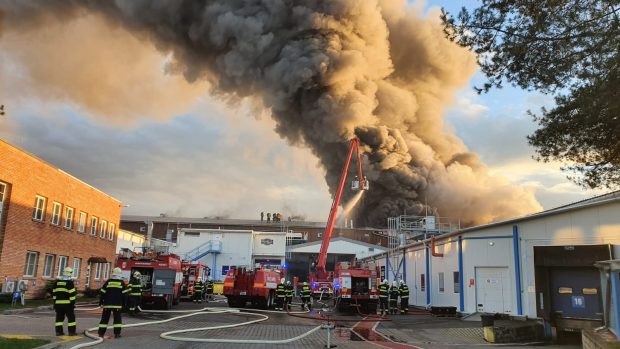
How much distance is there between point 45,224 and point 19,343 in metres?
13.9

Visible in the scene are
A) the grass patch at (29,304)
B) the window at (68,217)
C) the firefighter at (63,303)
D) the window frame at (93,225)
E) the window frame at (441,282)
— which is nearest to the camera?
the firefighter at (63,303)

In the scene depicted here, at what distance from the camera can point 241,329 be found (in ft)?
41.1

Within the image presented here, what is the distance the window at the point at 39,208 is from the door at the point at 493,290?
54.8ft

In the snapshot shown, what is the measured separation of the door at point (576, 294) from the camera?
11.8m

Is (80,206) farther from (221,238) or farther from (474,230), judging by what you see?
(221,238)

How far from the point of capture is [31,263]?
1984 centimetres

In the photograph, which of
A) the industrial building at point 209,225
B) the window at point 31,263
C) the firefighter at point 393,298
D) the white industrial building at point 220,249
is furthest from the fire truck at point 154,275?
the industrial building at point 209,225

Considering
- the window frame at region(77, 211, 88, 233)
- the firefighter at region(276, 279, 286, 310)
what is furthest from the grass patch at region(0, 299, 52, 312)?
the firefighter at region(276, 279, 286, 310)

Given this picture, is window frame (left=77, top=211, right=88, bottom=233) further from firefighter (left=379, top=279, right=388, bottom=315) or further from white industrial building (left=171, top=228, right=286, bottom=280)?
white industrial building (left=171, top=228, right=286, bottom=280)

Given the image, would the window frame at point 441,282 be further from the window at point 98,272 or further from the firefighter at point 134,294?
the window at point 98,272

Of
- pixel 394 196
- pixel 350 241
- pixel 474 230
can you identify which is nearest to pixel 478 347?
pixel 474 230

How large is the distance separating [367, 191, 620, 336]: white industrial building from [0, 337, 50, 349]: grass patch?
340 inches

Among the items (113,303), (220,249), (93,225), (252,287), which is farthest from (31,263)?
(220,249)

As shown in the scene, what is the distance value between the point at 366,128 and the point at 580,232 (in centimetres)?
2083
